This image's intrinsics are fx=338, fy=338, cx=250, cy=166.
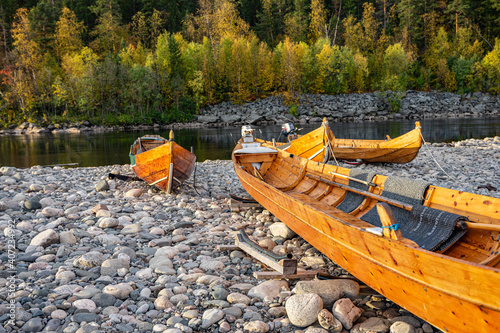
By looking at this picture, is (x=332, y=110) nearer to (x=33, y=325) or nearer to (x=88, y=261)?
(x=88, y=261)

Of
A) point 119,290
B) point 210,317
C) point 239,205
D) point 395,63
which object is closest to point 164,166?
point 239,205

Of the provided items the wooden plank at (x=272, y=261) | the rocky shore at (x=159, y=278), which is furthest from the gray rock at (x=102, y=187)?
the wooden plank at (x=272, y=261)

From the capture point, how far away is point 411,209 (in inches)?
180

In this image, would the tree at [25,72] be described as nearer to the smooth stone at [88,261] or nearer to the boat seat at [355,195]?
the smooth stone at [88,261]

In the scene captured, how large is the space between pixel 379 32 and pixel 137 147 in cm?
7778

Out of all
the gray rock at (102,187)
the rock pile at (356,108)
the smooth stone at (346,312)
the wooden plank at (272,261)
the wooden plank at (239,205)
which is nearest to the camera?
the smooth stone at (346,312)

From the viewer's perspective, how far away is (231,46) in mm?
59844

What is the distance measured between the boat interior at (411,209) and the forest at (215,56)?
Answer: 48.2 metres

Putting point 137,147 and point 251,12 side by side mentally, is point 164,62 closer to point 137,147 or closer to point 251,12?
point 251,12

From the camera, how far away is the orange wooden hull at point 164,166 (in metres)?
10.1

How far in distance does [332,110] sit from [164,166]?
4667 centimetres

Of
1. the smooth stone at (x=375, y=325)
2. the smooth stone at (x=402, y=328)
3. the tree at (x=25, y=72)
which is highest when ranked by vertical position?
the tree at (x=25, y=72)

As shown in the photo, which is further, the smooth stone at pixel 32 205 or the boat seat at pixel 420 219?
the smooth stone at pixel 32 205

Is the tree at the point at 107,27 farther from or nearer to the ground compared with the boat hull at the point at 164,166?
farther from the ground
